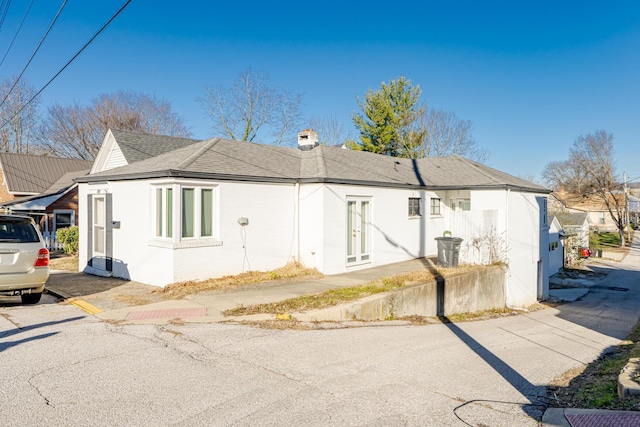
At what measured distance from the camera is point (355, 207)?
45.9ft

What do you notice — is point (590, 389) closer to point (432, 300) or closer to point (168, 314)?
point (432, 300)

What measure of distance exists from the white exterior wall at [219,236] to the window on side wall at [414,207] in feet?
17.4

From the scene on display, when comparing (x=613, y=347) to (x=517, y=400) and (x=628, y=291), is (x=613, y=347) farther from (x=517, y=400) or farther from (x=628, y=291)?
(x=628, y=291)

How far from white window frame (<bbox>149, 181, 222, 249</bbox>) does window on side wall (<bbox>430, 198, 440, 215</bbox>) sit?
9.67 m

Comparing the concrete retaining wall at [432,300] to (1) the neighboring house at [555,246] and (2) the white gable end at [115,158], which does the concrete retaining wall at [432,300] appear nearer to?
(2) the white gable end at [115,158]

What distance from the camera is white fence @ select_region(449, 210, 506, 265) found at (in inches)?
601

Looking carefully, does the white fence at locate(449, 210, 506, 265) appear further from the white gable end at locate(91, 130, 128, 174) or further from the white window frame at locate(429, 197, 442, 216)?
the white gable end at locate(91, 130, 128, 174)

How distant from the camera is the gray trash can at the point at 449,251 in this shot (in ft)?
46.2

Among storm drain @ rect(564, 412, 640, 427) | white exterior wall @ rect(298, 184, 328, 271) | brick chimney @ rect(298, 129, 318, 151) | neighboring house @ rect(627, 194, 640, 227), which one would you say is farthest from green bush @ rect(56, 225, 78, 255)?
neighboring house @ rect(627, 194, 640, 227)

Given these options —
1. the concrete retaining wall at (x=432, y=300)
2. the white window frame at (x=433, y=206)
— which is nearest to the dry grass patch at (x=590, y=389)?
the concrete retaining wall at (x=432, y=300)

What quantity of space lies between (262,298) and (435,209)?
10.6m

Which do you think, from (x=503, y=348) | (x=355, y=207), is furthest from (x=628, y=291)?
(x=503, y=348)

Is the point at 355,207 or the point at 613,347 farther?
the point at 355,207

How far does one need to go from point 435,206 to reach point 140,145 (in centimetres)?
1211
